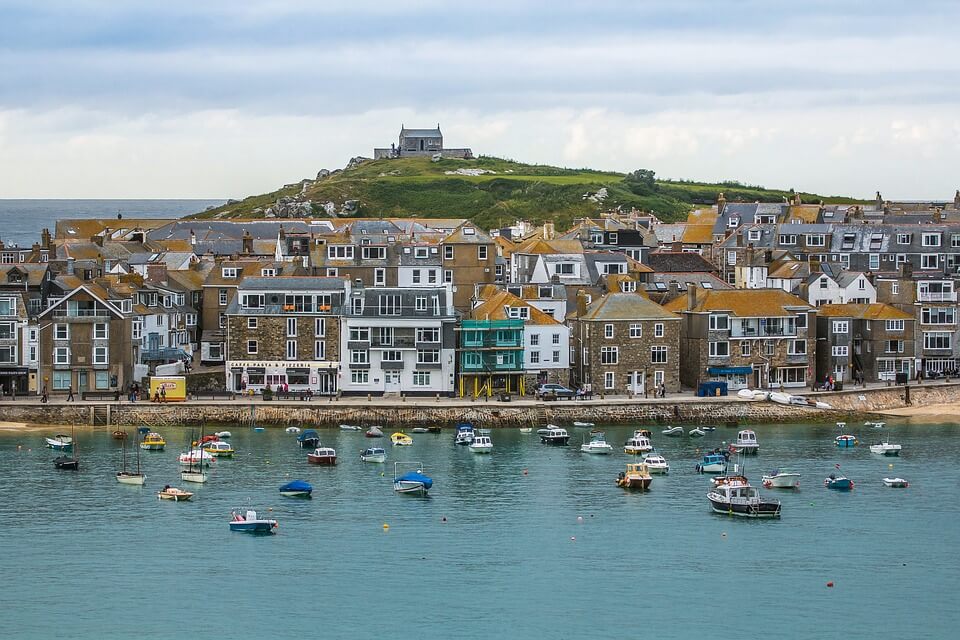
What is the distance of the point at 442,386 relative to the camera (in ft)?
321

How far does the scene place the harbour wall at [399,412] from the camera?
92.8 metres

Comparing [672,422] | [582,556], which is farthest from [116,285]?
[582,556]

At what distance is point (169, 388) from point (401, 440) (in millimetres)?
15043

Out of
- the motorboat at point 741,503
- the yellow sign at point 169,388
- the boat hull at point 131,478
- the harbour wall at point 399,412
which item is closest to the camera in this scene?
the motorboat at point 741,503

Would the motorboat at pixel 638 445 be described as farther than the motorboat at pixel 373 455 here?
Yes

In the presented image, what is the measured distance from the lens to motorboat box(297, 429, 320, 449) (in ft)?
285

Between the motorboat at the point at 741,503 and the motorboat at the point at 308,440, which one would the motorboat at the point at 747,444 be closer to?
the motorboat at the point at 741,503

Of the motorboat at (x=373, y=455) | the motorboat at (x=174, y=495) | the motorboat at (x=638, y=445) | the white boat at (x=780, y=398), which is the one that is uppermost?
the white boat at (x=780, y=398)

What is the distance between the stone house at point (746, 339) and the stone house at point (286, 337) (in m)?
20.4

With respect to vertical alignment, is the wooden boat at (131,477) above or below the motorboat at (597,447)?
below

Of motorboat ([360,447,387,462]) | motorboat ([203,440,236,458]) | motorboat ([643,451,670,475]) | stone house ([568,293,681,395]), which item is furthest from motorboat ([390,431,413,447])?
stone house ([568,293,681,395])

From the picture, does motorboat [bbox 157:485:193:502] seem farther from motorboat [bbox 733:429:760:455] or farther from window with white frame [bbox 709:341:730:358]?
window with white frame [bbox 709:341:730:358]

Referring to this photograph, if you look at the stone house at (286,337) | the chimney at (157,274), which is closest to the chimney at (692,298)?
the stone house at (286,337)

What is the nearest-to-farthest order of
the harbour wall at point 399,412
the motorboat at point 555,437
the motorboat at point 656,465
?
the motorboat at point 656,465 → the motorboat at point 555,437 → the harbour wall at point 399,412
